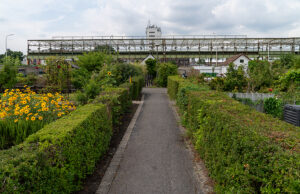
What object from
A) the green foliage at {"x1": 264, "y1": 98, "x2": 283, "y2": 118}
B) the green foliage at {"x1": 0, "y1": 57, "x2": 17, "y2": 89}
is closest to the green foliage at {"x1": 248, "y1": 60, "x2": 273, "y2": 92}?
the green foliage at {"x1": 264, "y1": 98, "x2": 283, "y2": 118}

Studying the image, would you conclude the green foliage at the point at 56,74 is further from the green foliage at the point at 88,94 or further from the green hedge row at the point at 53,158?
the green hedge row at the point at 53,158

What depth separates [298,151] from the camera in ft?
7.02

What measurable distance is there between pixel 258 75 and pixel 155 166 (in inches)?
390

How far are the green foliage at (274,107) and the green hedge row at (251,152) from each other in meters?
6.14

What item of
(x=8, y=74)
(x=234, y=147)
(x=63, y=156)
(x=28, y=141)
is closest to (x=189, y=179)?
(x=234, y=147)

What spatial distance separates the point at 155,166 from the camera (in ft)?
16.1

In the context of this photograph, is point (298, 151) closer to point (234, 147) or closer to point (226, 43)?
point (234, 147)

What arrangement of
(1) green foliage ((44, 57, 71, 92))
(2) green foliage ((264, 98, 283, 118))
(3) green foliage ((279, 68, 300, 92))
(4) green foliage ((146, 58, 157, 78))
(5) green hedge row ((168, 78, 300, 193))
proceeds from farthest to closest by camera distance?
(4) green foliage ((146, 58, 157, 78))
(1) green foliage ((44, 57, 71, 92))
(3) green foliage ((279, 68, 300, 92))
(2) green foliage ((264, 98, 283, 118))
(5) green hedge row ((168, 78, 300, 193))

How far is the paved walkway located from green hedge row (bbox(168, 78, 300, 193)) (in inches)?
27.4

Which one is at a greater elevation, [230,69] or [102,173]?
[230,69]

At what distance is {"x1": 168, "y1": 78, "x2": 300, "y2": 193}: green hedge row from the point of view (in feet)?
6.43

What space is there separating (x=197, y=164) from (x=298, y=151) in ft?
10.2

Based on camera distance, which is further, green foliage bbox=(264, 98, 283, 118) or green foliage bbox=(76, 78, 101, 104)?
green foliage bbox=(264, 98, 283, 118)

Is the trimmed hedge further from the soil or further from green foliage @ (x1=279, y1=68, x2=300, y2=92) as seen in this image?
green foliage @ (x1=279, y1=68, x2=300, y2=92)
